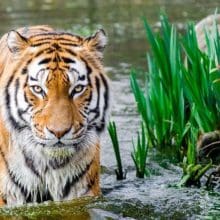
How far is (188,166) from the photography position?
5.23 metres

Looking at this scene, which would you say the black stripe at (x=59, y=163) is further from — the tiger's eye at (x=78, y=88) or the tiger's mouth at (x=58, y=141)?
the tiger's eye at (x=78, y=88)

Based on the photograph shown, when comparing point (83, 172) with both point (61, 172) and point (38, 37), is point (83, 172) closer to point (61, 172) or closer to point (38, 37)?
point (61, 172)

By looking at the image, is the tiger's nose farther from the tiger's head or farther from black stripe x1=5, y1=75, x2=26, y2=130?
black stripe x1=5, y1=75, x2=26, y2=130

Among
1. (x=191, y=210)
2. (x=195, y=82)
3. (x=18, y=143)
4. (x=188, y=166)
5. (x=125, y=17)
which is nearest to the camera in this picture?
(x=18, y=143)

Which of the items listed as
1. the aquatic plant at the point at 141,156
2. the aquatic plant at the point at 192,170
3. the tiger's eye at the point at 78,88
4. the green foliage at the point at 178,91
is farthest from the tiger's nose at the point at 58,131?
the green foliage at the point at 178,91

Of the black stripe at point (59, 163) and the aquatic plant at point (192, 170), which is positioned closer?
the black stripe at point (59, 163)

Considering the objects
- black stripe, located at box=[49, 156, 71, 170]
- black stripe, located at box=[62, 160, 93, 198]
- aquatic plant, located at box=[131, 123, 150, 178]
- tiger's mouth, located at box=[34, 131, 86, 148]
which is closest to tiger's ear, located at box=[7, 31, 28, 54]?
tiger's mouth, located at box=[34, 131, 86, 148]

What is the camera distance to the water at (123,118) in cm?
476

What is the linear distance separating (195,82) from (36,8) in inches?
431

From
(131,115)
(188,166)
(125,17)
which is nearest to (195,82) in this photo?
(188,166)

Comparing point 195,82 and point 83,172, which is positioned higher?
point 195,82

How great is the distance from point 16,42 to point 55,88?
38 centimetres

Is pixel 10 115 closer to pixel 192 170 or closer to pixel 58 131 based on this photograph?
pixel 58 131

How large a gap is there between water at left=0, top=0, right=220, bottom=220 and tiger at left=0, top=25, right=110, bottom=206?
16cm
